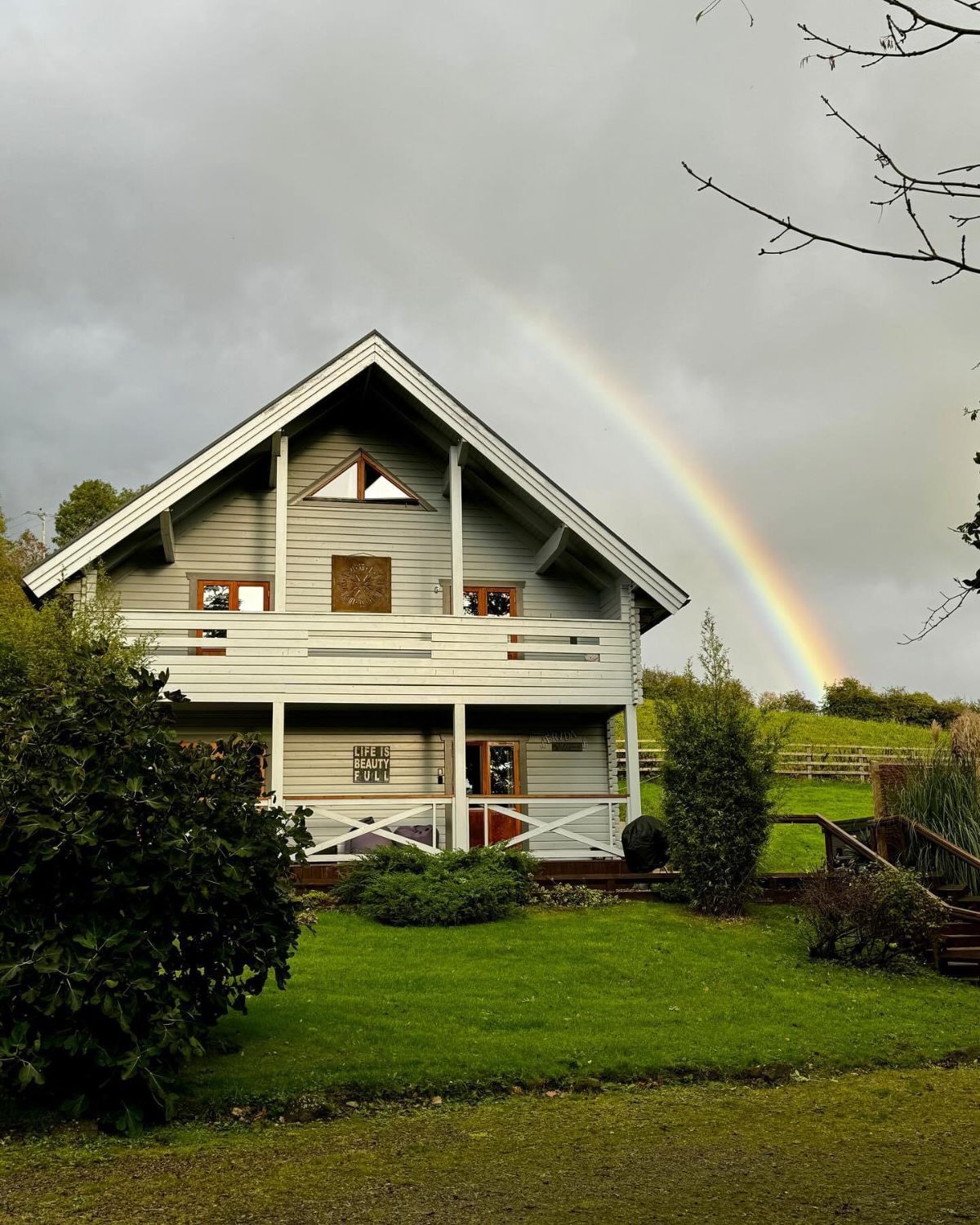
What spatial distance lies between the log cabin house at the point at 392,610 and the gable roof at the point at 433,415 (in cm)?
3

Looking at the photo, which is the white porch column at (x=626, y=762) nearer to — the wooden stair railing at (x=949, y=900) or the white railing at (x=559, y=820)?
the white railing at (x=559, y=820)

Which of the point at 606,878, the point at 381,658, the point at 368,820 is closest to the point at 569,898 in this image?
the point at 606,878

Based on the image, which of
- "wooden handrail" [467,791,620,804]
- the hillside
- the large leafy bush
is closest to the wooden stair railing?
"wooden handrail" [467,791,620,804]

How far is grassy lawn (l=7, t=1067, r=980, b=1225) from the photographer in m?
5.81

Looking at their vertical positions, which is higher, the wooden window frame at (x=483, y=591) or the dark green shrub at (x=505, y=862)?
the wooden window frame at (x=483, y=591)

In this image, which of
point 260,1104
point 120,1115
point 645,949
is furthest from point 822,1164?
point 645,949

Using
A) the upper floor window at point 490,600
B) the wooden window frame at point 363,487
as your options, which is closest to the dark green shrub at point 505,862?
the upper floor window at point 490,600

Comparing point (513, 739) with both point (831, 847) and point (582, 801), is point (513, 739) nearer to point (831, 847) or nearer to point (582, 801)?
point (582, 801)

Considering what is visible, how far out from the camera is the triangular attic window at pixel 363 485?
21359mm

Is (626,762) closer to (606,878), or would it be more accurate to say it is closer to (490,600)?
(606,878)

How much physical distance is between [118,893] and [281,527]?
467 inches

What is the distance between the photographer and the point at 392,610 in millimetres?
21109

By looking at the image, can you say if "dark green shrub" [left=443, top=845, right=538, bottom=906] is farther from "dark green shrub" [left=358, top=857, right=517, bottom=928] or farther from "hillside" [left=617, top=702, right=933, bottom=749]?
"hillside" [left=617, top=702, right=933, bottom=749]

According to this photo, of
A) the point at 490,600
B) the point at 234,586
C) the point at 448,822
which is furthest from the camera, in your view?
the point at 490,600
